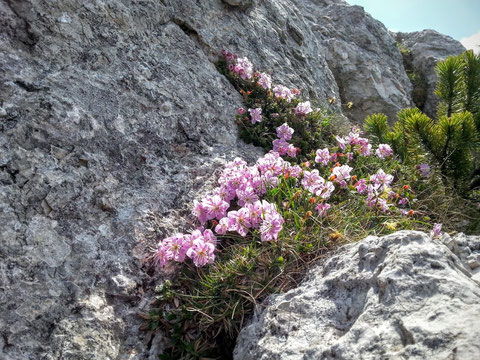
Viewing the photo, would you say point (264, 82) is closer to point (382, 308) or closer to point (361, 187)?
point (361, 187)

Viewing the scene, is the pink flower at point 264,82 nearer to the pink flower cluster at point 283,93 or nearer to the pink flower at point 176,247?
the pink flower cluster at point 283,93

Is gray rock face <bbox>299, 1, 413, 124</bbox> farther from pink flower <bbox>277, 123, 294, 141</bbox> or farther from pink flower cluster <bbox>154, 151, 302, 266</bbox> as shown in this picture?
pink flower cluster <bbox>154, 151, 302, 266</bbox>

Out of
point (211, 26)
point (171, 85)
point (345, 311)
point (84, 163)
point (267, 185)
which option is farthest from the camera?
point (211, 26)

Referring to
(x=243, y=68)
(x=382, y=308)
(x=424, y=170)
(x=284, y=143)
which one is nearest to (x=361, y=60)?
(x=243, y=68)

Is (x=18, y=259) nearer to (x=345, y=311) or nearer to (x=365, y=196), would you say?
(x=345, y=311)

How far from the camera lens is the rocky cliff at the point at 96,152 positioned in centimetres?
217

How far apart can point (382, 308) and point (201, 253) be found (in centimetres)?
131

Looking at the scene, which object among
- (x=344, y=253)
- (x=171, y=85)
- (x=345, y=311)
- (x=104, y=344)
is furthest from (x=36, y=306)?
(x=171, y=85)

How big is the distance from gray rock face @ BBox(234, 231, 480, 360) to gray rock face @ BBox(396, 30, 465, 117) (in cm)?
868

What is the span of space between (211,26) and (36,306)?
4.60 meters

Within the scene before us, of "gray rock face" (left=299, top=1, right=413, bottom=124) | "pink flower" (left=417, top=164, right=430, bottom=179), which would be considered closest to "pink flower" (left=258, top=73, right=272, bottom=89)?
"pink flower" (left=417, top=164, right=430, bottom=179)

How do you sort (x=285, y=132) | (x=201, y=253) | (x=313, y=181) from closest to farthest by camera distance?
(x=201, y=253) → (x=313, y=181) → (x=285, y=132)

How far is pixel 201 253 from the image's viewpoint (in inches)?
103

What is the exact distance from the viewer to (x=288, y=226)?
292cm
